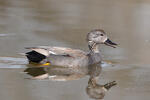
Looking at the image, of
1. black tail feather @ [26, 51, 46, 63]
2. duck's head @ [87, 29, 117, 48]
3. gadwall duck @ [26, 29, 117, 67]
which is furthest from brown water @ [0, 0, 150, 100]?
duck's head @ [87, 29, 117, 48]

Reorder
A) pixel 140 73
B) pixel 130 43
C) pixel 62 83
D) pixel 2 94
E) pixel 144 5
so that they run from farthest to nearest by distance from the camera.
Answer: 1. pixel 144 5
2. pixel 130 43
3. pixel 140 73
4. pixel 62 83
5. pixel 2 94

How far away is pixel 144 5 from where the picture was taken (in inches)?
680

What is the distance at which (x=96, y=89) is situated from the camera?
28.6 ft

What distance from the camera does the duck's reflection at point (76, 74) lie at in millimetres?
8557

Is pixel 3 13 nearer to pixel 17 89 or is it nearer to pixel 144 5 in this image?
pixel 144 5

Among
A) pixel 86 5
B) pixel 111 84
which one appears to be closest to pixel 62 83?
pixel 111 84

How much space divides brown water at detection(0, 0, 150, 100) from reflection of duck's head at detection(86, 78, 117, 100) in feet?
0.36

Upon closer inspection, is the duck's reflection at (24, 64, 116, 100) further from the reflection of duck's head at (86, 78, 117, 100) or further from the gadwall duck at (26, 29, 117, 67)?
the gadwall duck at (26, 29, 117, 67)

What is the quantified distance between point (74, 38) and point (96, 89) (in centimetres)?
419

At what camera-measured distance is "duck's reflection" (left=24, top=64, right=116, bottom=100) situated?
856cm

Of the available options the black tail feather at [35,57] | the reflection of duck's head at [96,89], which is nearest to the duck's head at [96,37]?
the black tail feather at [35,57]

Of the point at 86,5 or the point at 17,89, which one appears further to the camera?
the point at 86,5

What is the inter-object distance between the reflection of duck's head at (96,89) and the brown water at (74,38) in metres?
0.11

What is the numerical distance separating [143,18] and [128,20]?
0.49m
